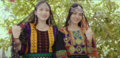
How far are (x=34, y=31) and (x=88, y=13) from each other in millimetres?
828

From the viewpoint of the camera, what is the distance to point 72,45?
1500mm

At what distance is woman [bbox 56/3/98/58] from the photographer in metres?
1.50

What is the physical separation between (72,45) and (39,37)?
382 mm

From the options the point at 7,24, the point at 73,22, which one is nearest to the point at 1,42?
the point at 7,24

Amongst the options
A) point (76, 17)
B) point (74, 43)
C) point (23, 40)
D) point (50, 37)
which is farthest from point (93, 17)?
point (23, 40)

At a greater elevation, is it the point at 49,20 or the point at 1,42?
the point at 49,20

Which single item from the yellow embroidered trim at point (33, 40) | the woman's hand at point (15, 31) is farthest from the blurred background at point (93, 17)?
the woman's hand at point (15, 31)

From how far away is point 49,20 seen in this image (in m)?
1.65

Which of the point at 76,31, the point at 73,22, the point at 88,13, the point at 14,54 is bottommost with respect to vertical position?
the point at 14,54

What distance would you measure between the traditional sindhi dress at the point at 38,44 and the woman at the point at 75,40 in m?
0.09

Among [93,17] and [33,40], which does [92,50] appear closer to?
[93,17]

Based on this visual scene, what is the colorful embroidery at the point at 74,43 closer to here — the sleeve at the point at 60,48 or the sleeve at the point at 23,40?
the sleeve at the point at 60,48

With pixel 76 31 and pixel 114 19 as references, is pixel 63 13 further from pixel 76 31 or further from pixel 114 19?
pixel 114 19

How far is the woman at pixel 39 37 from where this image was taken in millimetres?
1524
